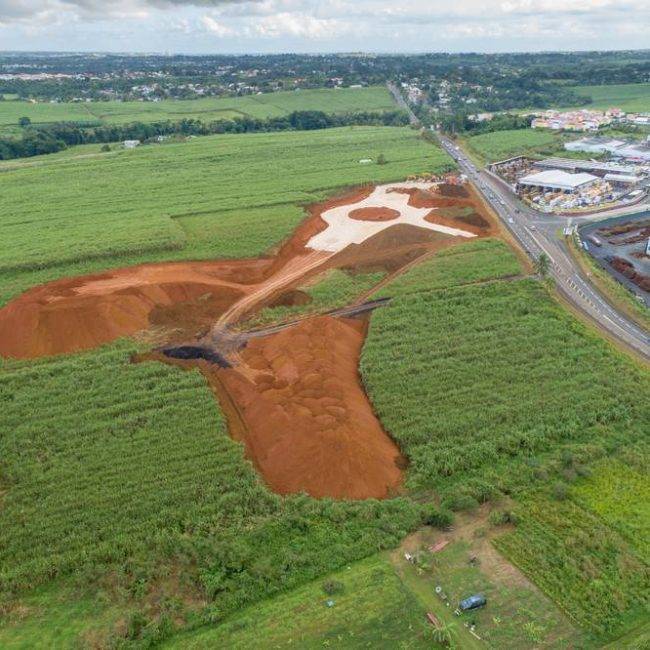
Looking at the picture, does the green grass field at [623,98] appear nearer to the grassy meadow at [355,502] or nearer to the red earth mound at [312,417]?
the grassy meadow at [355,502]

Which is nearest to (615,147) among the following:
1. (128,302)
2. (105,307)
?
(128,302)

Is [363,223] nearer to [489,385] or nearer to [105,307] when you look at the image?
[105,307]

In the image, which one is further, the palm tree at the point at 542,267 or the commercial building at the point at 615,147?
the commercial building at the point at 615,147

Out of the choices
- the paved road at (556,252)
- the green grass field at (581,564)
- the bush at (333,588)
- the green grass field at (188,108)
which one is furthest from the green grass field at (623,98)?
Answer: the bush at (333,588)

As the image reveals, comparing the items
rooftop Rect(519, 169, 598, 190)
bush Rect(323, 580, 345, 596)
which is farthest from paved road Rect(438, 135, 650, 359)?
bush Rect(323, 580, 345, 596)

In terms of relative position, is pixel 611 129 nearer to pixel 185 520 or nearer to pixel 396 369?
pixel 396 369

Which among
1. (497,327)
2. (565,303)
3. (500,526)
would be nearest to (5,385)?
(500,526)
